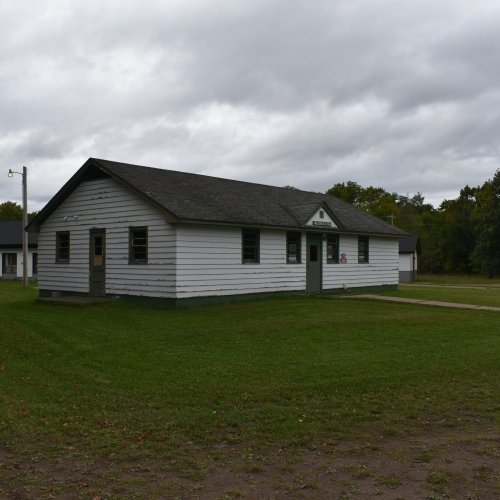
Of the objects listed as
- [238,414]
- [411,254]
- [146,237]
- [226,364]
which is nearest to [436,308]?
[146,237]

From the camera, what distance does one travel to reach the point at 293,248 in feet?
75.4

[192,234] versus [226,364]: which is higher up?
[192,234]

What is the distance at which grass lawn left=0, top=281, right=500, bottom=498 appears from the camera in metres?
5.17

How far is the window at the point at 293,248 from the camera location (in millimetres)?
22672

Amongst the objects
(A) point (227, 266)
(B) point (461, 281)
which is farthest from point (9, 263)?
(B) point (461, 281)

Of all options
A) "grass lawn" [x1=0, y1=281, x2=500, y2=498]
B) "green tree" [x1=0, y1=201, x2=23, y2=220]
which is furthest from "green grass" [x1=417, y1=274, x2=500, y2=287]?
"green tree" [x1=0, y1=201, x2=23, y2=220]

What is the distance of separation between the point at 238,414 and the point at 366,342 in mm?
5750

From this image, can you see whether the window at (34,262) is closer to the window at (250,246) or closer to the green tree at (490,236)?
the window at (250,246)

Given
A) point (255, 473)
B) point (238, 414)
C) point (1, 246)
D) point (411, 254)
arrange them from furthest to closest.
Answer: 1. point (411, 254)
2. point (1, 246)
3. point (238, 414)
4. point (255, 473)

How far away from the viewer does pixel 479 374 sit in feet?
28.6

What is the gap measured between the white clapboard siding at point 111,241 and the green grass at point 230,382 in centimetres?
415

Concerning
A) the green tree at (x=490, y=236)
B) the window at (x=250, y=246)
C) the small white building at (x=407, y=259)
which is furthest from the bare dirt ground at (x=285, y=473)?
the green tree at (x=490, y=236)

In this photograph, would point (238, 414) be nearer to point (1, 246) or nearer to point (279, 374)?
point (279, 374)

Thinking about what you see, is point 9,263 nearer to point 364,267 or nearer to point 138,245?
point 138,245
